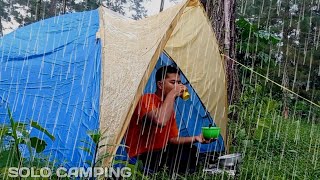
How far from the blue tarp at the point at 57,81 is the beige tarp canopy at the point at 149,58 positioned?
0.36 ft

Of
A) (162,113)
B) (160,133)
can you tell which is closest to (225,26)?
(160,133)

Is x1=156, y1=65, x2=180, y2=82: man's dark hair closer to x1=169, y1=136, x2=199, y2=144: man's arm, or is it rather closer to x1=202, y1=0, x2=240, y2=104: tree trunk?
x1=169, y1=136, x2=199, y2=144: man's arm

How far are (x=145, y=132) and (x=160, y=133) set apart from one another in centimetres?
12

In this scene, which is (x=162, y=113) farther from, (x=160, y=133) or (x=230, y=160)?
(x=230, y=160)

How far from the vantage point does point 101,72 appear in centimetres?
309

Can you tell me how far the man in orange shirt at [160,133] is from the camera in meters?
3.18

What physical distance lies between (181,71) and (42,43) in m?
1.24

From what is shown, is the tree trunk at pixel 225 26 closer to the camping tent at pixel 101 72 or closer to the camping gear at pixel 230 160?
the camping tent at pixel 101 72

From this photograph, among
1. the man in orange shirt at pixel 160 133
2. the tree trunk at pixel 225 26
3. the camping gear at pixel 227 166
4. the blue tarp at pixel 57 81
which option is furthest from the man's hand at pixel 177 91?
the tree trunk at pixel 225 26

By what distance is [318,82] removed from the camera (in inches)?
637

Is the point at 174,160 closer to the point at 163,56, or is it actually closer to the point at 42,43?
the point at 163,56

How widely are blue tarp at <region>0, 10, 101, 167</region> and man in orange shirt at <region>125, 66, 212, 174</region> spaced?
0.43 meters

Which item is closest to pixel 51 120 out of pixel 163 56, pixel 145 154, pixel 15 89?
pixel 15 89

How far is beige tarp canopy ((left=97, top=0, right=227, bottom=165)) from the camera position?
2777 mm
